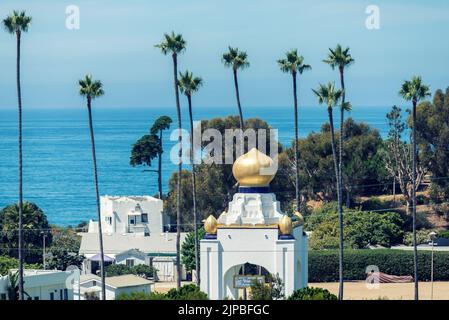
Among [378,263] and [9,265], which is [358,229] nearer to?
Answer: [378,263]

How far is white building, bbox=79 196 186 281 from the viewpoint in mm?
107250

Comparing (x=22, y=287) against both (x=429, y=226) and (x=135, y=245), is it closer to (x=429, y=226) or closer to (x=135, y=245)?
(x=135, y=245)

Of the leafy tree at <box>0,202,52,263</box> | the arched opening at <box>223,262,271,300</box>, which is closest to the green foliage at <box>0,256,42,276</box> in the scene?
the leafy tree at <box>0,202,52,263</box>

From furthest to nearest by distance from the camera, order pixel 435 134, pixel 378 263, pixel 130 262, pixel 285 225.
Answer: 1. pixel 435 134
2. pixel 130 262
3. pixel 378 263
4. pixel 285 225

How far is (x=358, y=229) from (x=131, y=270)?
14.0m

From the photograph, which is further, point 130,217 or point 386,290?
point 130,217

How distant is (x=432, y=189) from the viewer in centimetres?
12406

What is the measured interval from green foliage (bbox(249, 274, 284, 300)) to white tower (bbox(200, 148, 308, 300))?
0.25 meters

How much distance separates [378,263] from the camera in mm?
101188

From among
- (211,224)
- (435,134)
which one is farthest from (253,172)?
(435,134)

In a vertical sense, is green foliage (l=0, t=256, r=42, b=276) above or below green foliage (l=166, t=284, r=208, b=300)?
above

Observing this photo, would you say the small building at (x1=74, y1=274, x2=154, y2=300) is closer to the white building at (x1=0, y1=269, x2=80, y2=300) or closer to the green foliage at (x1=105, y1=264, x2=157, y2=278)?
the white building at (x1=0, y1=269, x2=80, y2=300)

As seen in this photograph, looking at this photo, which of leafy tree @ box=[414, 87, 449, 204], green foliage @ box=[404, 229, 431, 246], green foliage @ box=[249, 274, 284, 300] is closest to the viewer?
green foliage @ box=[249, 274, 284, 300]

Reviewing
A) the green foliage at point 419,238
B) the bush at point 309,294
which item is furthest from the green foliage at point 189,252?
the bush at point 309,294
